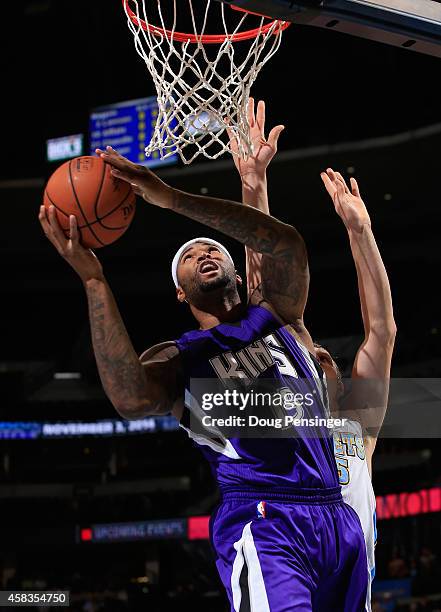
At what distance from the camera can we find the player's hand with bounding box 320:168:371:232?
3602 mm

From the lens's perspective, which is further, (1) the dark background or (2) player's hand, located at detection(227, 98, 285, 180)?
(1) the dark background

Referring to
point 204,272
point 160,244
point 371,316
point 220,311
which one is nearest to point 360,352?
point 371,316

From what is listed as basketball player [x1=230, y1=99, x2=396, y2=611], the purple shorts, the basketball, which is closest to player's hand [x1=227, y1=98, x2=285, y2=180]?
basketball player [x1=230, y1=99, x2=396, y2=611]

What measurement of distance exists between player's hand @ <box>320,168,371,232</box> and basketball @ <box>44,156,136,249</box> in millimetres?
1146

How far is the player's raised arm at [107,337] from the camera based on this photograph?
2688 mm

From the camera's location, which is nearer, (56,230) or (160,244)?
(56,230)

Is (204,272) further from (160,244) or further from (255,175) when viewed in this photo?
(160,244)

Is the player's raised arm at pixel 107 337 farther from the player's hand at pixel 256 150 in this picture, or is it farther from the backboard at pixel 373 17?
the player's hand at pixel 256 150

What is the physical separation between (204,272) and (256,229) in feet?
0.85

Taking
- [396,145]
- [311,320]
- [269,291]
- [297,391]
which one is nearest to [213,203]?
[269,291]

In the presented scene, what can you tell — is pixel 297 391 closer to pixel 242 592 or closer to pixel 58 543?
pixel 242 592

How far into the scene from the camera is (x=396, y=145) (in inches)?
462

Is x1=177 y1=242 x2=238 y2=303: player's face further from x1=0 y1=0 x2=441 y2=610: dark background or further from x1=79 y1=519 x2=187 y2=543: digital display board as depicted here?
x1=79 y1=519 x2=187 y2=543: digital display board

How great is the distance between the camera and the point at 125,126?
35.9 feet
